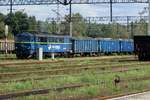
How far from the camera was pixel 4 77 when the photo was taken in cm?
2197

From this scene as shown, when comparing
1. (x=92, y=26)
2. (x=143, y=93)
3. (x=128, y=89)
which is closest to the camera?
(x=143, y=93)

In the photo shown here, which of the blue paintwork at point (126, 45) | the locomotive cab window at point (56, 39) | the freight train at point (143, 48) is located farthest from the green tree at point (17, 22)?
the freight train at point (143, 48)

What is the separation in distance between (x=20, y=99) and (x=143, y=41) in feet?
104

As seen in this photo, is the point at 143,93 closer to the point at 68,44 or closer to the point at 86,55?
the point at 68,44

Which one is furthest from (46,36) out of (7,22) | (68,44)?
(7,22)

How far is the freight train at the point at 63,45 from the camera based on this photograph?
153ft

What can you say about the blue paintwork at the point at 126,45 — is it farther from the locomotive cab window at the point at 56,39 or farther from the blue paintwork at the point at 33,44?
the blue paintwork at the point at 33,44

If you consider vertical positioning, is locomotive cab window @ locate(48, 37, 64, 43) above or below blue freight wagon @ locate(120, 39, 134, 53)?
above

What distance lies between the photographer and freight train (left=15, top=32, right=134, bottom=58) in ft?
153

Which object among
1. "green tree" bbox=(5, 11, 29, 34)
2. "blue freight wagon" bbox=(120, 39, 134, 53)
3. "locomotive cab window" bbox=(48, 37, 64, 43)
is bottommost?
"blue freight wagon" bbox=(120, 39, 134, 53)

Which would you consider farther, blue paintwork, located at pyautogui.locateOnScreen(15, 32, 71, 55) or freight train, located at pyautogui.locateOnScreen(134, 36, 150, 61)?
blue paintwork, located at pyautogui.locateOnScreen(15, 32, 71, 55)

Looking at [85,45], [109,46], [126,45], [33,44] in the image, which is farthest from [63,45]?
[126,45]

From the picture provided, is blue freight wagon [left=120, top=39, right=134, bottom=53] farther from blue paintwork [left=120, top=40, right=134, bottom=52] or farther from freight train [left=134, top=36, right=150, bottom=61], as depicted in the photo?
freight train [left=134, top=36, right=150, bottom=61]

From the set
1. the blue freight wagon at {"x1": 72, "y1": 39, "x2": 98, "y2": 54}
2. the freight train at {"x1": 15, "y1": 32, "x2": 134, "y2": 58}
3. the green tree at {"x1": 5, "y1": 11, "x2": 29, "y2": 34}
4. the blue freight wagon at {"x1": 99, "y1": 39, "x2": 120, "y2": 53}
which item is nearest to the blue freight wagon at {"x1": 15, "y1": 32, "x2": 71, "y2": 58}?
the freight train at {"x1": 15, "y1": 32, "x2": 134, "y2": 58}
